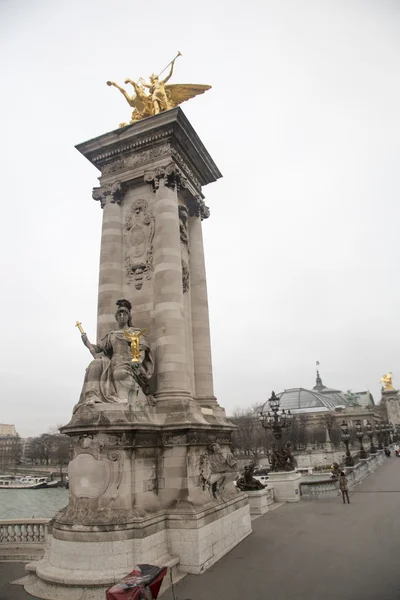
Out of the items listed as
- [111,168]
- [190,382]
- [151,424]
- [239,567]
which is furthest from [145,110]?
[239,567]

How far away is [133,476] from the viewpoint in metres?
10.8

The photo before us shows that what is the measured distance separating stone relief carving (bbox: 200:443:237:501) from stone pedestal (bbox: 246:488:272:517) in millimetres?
6032

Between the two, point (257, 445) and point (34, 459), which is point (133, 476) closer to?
point (257, 445)

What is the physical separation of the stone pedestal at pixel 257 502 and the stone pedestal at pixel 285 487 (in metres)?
3.31

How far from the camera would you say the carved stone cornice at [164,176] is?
1491 centimetres

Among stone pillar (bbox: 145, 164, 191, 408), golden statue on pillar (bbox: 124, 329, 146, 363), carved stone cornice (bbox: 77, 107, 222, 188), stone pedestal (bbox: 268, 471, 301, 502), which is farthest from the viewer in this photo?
stone pedestal (bbox: 268, 471, 301, 502)

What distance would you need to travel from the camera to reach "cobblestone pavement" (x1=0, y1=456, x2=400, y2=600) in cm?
873

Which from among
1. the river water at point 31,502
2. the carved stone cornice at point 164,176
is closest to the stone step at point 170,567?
the carved stone cornice at point 164,176

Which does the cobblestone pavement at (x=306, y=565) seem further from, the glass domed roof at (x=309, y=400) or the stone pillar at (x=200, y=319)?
the glass domed roof at (x=309, y=400)

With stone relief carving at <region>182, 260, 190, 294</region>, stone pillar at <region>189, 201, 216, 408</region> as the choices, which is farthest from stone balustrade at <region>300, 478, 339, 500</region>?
stone relief carving at <region>182, 260, 190, 294</region>

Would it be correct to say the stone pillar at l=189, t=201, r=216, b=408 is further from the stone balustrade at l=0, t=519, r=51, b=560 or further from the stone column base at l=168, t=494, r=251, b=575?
the stone balustrade at l=0, t=519, r=51, b=560

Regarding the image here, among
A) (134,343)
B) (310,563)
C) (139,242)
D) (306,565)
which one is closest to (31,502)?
(139,242)

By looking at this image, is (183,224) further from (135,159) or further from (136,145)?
(136,145)

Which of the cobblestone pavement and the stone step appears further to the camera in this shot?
the stone step
